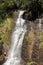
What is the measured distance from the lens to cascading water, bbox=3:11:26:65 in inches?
878

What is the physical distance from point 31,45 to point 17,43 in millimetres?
1654

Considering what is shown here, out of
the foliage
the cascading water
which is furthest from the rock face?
the foliage

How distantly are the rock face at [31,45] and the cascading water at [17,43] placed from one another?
1.59ft

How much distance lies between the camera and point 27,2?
28.6m

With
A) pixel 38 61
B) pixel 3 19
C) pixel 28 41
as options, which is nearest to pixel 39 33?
pixel 28 41

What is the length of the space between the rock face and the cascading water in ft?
1.59

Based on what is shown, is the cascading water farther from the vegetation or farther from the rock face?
the vegetation

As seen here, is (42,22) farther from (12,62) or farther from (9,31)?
(12,62)

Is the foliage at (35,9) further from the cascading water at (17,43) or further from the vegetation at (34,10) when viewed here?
the cascading water at (17,43)

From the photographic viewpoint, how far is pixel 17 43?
23797 millimetres

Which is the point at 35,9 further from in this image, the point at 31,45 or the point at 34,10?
the point at 31,45

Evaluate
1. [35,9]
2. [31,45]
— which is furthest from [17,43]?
[35,9]

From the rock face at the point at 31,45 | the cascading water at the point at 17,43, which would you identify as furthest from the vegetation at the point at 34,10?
the rock face at the point at 31,45

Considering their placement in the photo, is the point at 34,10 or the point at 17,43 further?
the point at 34,10
